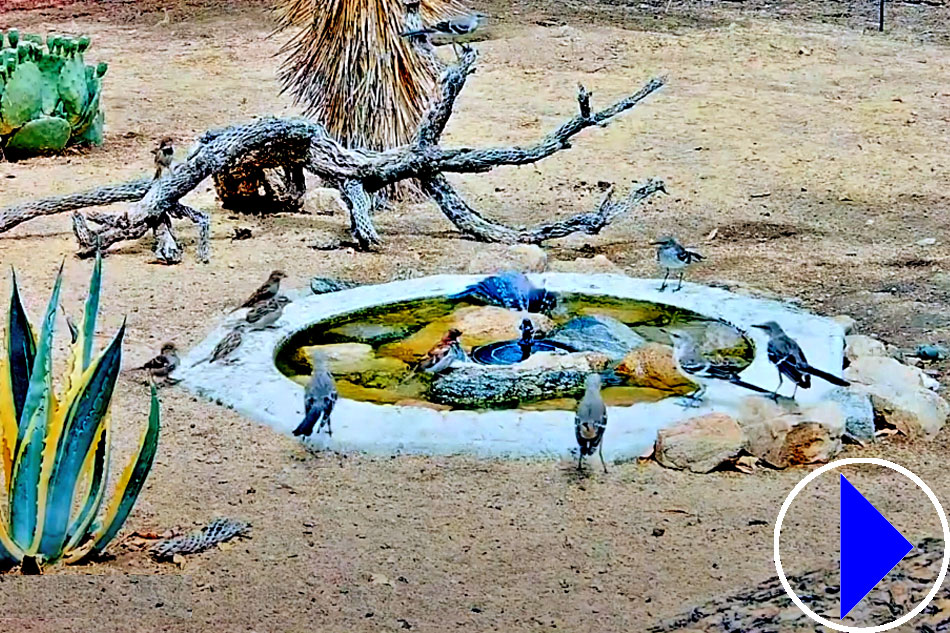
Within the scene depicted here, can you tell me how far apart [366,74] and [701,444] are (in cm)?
371

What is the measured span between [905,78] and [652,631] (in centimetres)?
793

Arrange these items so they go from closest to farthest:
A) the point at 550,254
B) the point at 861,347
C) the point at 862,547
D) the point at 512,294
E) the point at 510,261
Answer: the point at 862,547
the point at 861,347
the point at 512,294
the point at 510,261
the point at 550,254

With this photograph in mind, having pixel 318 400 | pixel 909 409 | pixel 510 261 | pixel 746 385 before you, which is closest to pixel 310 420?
pixel 318 400

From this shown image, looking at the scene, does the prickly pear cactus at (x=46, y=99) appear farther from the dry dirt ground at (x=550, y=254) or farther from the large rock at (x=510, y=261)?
the large rock at (x=510, y=261)

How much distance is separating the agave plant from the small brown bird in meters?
1.47

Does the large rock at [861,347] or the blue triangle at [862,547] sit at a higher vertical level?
the blue triangle at [862,547]

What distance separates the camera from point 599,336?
4879 mm

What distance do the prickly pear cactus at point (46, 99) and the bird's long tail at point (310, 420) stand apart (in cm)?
450

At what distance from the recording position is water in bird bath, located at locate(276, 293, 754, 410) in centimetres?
454

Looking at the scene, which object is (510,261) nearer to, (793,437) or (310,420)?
(310,420)

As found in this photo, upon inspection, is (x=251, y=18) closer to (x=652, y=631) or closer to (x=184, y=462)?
(x=184, y=462)

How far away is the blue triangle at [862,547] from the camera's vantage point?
2984 mm

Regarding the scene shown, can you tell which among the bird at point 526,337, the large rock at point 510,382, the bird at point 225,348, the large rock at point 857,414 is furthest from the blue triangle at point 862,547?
the bird at point 225,348

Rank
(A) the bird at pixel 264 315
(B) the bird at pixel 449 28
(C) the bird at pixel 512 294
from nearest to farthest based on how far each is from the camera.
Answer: (A) the bird at pixel 264 315 → (C) the bird at pixel 512 294 → (B) the bird at pixel 449 28
